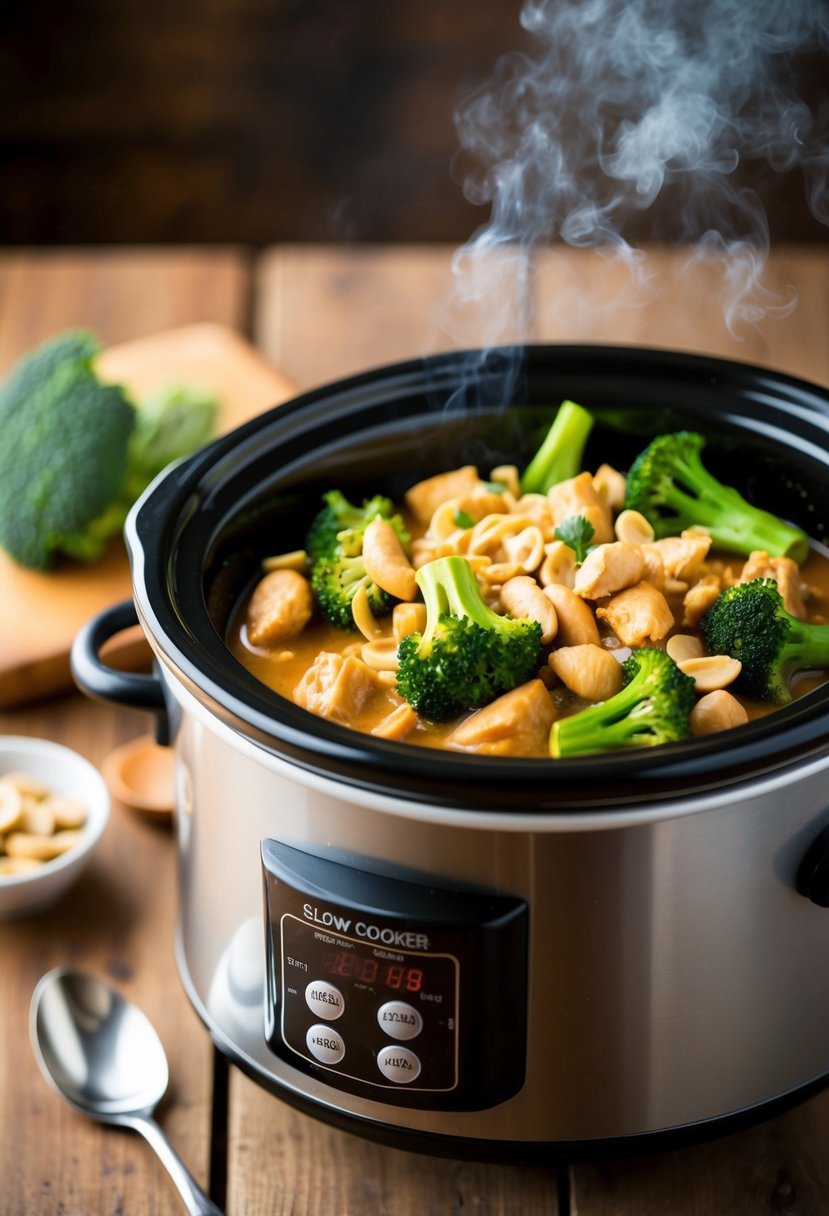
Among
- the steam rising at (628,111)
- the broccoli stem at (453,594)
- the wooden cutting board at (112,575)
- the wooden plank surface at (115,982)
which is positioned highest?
the steam rising at (628,111)

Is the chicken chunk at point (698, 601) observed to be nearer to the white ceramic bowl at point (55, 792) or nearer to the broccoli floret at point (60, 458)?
the white ceramic bowl at point (55, 792)

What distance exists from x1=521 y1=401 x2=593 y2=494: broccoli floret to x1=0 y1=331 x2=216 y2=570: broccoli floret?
33.4 inches

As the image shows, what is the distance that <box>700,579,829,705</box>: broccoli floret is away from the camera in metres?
1.40

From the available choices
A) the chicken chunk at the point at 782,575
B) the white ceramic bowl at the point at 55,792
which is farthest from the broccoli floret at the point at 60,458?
the chicken chunk at the point at 782,575

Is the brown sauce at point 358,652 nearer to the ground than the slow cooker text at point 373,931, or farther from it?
farther from it

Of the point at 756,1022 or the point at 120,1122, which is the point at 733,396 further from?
the point at 120,1122

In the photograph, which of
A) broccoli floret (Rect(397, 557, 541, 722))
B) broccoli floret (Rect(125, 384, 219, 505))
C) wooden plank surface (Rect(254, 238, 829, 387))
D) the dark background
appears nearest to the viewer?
broccoli floret (Rect(397, 557, 541, 722))

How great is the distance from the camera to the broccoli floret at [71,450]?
225 centimetres

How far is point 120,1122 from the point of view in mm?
1509

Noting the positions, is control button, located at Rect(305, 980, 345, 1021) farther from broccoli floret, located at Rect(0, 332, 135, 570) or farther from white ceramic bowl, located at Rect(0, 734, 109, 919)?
broccoli floret, located at Rect(0, 332, 135, 570)

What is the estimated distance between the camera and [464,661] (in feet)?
4.38

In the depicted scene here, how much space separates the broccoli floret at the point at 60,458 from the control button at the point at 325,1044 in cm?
116

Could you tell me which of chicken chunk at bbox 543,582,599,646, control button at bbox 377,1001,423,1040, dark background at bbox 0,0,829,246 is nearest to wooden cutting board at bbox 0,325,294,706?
chicken chunk at bbox 543,582,599,646

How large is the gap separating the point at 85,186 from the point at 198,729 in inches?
134
